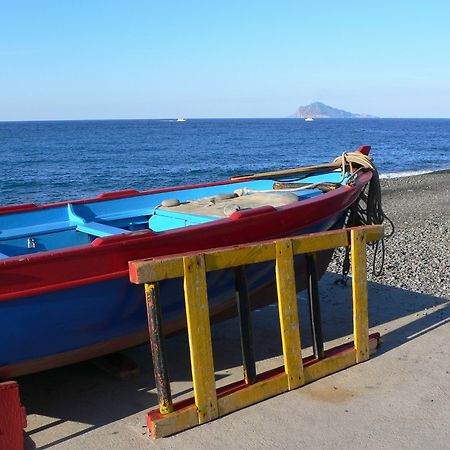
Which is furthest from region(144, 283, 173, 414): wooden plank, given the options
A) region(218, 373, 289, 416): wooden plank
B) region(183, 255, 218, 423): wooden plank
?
region(218, 373, 289, 416): wooden plank

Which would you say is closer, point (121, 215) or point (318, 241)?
point (318, 241)

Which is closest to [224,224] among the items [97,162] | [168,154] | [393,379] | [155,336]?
[155,336]

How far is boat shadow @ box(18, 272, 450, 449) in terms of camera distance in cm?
397

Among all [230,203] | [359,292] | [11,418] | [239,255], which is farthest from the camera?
[230,203]

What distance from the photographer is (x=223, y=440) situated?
359 centimetres

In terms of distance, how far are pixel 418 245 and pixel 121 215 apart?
5.27m

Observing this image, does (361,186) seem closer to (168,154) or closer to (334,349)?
(334,349)

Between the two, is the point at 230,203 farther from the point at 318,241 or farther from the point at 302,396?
the point at 302,396

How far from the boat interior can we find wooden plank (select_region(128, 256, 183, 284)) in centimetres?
109

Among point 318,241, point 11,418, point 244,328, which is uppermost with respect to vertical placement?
Result: point 318,241

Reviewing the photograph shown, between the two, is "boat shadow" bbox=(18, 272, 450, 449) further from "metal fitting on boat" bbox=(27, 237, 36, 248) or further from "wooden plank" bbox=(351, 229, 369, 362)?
"metal fitting on boat" bbox=(27, 237, 36, 248)

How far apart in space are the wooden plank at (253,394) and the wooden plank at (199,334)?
120 millimetres

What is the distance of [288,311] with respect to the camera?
167 inches

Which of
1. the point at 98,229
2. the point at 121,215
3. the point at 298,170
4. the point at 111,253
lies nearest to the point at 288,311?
the point at 111,253
